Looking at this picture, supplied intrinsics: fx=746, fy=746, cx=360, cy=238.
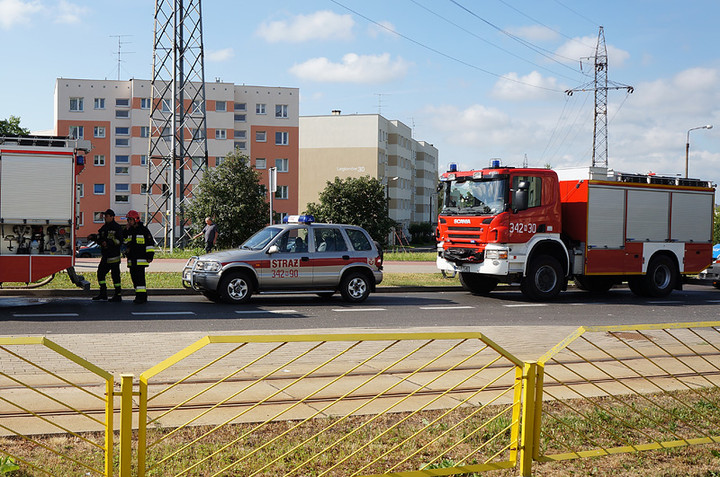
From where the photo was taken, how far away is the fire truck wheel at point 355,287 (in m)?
15.7

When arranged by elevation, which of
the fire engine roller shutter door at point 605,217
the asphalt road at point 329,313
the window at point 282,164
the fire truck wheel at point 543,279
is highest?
the window at point 282,164

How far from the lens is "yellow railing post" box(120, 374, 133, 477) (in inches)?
132

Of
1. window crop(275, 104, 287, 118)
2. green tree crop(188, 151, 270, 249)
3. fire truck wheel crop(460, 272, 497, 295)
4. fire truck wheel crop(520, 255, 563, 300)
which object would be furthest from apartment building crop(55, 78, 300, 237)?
fire truck wheel crop(520, 255, 563, 300)

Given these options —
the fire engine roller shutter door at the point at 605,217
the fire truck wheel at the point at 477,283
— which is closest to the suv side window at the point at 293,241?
the fire truck wheel at the point at 477,283

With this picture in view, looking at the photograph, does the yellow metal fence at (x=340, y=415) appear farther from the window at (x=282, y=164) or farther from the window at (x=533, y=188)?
the window at (x=282, y=164)

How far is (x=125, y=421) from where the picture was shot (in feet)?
11.2

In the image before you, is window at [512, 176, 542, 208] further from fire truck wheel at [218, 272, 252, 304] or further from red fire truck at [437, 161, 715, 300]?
fire truck wheel at [218, 272, 252, 304]

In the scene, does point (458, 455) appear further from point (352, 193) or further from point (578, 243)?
point (352, 193)

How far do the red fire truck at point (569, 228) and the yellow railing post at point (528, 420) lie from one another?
40.7 ft

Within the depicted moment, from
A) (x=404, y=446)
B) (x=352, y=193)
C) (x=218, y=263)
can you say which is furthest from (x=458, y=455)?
(x=352, y=193)

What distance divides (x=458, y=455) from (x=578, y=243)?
13.3 m

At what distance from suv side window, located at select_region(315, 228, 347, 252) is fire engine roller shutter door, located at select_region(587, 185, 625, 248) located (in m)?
6.01

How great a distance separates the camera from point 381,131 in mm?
87188

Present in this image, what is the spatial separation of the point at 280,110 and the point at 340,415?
7405 cm
